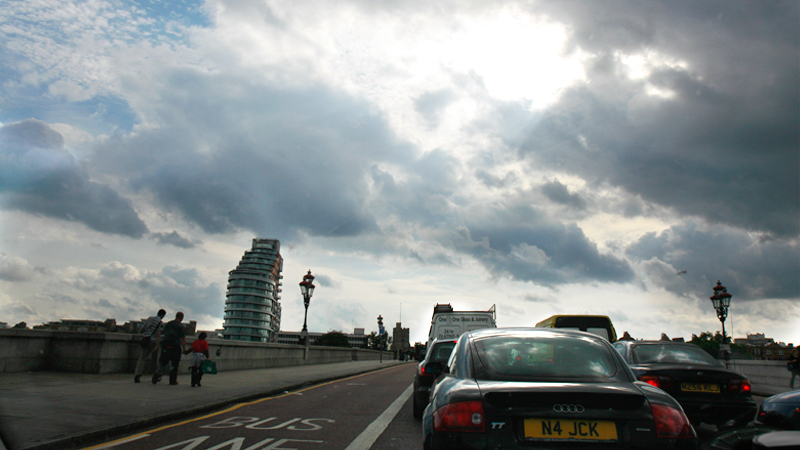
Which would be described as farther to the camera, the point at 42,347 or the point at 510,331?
the point at 42,347

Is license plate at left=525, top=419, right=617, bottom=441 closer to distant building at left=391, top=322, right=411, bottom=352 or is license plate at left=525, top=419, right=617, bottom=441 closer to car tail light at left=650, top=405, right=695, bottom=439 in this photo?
car tail light at left=650, top=405, right=695, bottom=439

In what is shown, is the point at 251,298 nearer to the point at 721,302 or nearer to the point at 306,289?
the point at 306,289

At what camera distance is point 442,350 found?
10.1m

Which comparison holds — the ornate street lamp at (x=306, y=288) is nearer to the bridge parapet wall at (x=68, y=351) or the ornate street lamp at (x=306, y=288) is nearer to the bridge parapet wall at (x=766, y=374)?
the bridge parapet wall at (x=68, y=351)

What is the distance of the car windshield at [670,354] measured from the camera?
312 inches

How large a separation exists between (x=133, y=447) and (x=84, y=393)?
473 cm

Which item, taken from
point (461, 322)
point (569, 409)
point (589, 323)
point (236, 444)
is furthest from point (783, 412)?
point (461, 322)

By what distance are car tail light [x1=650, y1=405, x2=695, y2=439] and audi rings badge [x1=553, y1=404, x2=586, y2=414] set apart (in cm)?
48

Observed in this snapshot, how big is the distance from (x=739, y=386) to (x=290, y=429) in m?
6.40

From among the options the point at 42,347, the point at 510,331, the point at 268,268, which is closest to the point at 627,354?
the point at 510,331

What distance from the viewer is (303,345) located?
3119 centimetres

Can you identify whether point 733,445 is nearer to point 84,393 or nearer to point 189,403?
point 189,403

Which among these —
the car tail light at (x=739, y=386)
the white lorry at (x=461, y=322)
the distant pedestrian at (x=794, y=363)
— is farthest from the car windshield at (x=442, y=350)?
the distant pedestrian at (x=794, y=363)

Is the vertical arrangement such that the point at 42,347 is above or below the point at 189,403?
above
